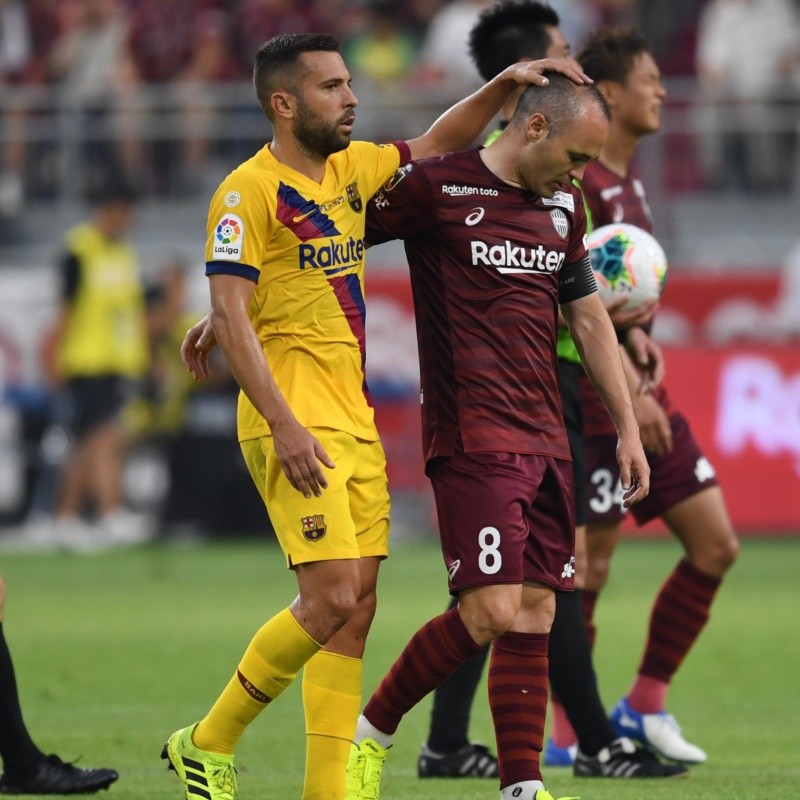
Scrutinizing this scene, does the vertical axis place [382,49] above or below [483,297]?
above

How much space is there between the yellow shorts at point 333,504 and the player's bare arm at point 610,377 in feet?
2.45

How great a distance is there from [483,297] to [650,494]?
1652mm

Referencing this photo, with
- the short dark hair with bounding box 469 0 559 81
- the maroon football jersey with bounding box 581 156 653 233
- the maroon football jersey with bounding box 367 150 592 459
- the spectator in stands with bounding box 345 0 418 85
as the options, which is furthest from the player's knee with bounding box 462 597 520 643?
the spectator in stands with bounding box 345 0 418 85

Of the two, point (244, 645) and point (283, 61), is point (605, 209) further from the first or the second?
point (244, 645)

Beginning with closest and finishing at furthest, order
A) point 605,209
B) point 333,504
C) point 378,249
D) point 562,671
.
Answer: point 333,504 → point 562,671 → point 605,209 → point 378,249

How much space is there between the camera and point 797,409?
14914 millimetres

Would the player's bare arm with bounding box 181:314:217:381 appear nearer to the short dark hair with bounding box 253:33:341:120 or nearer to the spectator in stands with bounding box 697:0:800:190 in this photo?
the short dark hair with bounding box 253:33:341:120

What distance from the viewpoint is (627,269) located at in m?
6.55

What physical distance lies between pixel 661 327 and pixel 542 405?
35.3ft

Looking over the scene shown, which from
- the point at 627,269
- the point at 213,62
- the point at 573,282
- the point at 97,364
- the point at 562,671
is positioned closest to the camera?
the point at 573,282

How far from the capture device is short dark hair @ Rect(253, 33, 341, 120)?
553 cm

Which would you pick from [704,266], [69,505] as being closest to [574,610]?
Result: [69,505]

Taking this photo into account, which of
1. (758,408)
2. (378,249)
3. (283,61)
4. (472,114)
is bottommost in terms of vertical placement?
(758,408)

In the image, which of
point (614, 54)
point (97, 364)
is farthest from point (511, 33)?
point (97, 364)
